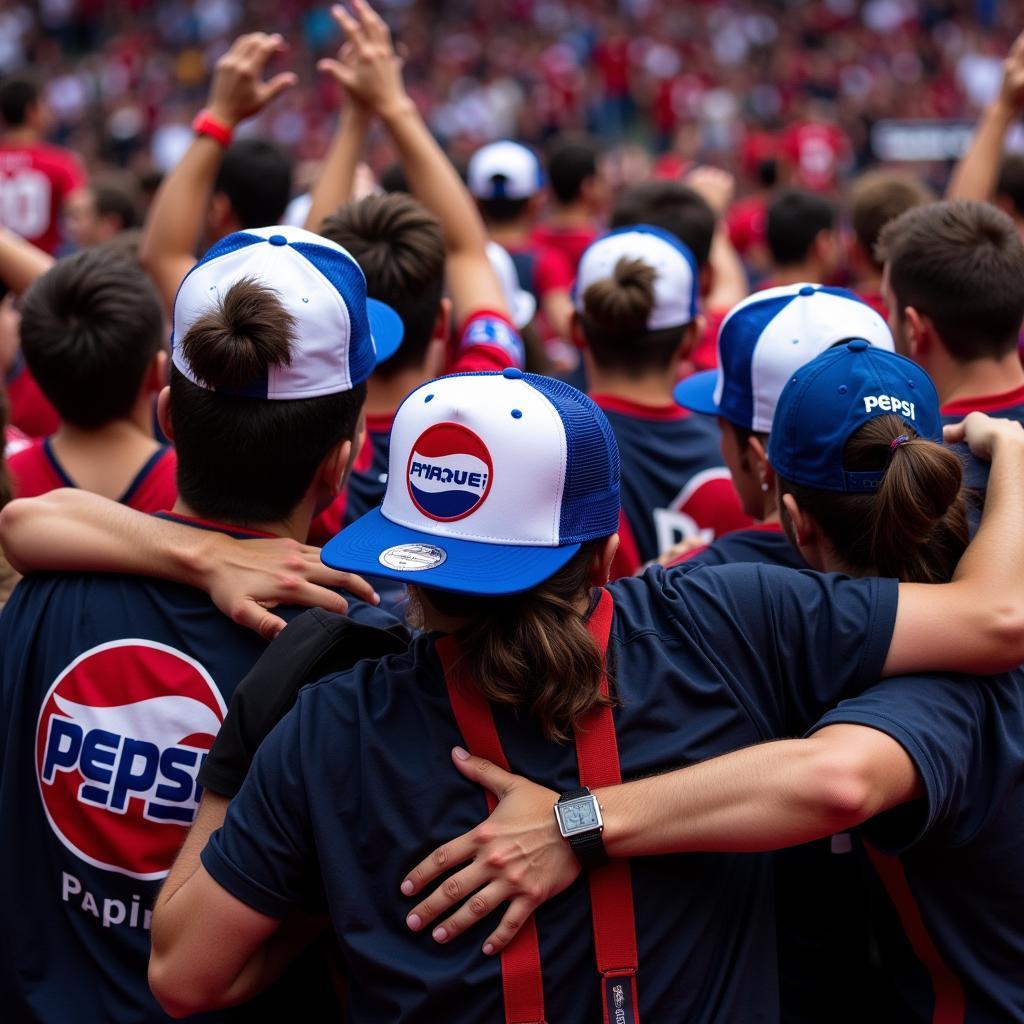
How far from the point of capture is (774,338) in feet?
9.33

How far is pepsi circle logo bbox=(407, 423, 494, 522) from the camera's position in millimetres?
1888

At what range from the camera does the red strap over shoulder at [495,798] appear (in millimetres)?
1804

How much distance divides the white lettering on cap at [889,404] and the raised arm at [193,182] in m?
1.99

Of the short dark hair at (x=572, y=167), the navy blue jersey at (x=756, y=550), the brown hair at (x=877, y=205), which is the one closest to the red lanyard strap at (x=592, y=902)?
the navy blue jersey at (x=756, y=550)

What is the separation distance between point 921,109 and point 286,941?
21.9m

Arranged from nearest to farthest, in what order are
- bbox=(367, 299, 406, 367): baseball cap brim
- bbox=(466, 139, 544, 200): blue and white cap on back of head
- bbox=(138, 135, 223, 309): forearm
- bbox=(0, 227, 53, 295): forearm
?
bbox=(367, 299, 406, 367): baseball cap brim, bbox=(138, 135, 223, 309): forearm, bbox=(0, 227, 53, 295): forearm, bbox=(466, 139, 544, 200): blue and white cap on back of head

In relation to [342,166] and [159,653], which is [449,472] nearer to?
[159,653]

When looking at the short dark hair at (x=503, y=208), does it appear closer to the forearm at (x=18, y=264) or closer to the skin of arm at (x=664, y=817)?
the forearm at (x=18, y=264)

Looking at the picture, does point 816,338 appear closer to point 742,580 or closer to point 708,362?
point 742,580

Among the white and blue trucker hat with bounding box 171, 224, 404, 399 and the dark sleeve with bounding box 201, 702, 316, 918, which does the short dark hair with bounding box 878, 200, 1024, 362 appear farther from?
the dark sleeve with bounding box 201, 702, 316, 918

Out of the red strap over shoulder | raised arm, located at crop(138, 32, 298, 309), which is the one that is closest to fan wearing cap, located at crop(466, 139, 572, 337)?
raised arm, located at crop(138, 32, 298, 309)

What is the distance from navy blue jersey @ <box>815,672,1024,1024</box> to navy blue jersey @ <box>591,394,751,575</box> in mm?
1418

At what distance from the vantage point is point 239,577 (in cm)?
217

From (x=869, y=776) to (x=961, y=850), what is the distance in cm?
36
